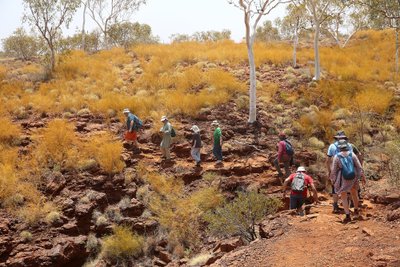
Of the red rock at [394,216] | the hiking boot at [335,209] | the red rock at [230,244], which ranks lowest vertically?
the red rock at [230,244]

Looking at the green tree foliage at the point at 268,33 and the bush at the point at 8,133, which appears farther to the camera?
the green tree foliage at the point at 268,33

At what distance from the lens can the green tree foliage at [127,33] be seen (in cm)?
3775

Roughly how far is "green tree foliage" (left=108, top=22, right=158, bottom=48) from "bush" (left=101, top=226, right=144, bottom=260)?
29.2m

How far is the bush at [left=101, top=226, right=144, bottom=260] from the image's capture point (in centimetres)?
965

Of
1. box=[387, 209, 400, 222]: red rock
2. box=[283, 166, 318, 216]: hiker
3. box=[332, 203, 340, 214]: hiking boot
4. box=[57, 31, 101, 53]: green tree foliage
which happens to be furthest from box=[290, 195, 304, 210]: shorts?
box=[57, 31, 101, 53]: green tree foliage

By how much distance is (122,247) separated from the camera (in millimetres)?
9648

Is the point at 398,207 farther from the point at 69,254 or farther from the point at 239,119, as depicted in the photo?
the point at 239,119

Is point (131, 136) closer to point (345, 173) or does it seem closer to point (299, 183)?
point (299, 183)

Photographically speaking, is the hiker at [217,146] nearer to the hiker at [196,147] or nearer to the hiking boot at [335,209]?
the hiker at [196,147]

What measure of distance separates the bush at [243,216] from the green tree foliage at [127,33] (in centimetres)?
3001

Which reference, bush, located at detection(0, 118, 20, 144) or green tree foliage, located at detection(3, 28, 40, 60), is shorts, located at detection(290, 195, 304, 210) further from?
green tree foliage, located at detection(3, 28, 40, 60)

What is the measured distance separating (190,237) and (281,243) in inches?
132

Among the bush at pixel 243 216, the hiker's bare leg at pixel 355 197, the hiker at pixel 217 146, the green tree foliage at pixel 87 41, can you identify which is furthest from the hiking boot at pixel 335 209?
the green tree foliage at pixel 87 41

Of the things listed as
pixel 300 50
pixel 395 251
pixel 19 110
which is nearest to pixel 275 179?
pixel 395 251
